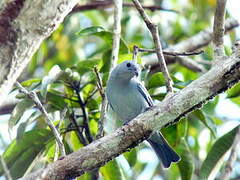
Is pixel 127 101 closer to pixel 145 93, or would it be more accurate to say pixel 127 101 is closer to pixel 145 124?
pixel 145 93

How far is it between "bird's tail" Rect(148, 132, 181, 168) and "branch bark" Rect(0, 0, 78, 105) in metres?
2.33

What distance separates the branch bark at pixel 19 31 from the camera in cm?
196

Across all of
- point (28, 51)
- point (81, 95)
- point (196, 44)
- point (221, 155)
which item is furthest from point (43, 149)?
point (196, 44)

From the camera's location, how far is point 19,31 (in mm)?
2016

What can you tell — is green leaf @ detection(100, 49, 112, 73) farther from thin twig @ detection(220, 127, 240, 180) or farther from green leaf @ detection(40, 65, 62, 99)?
thin twig @ detection(220, 127, 240, 180)

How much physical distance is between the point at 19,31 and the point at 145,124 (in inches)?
44.6

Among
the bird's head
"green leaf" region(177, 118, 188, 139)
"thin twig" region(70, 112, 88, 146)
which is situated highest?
the bird's head

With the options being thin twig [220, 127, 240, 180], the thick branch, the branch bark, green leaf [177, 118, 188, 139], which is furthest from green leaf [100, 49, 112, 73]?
the branch bark

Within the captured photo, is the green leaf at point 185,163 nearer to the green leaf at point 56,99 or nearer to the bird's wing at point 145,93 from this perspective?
the bird's wing at point 145,93

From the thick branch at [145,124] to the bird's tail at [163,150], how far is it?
4.22ft

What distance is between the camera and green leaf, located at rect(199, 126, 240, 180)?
4.16 m

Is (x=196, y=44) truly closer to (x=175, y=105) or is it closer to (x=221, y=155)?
(x=221, y=155)

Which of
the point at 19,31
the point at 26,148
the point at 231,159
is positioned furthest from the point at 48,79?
the point at 19,31

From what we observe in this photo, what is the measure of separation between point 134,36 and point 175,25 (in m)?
0.84
